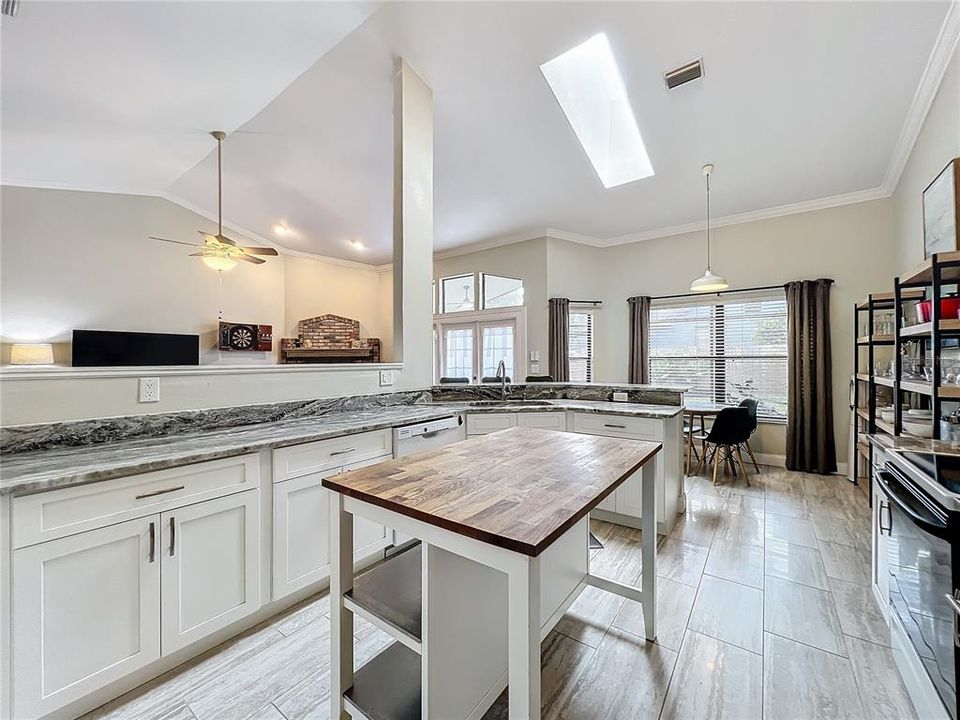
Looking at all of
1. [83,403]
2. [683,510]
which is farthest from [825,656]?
[83,403]

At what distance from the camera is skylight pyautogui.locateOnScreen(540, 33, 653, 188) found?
3125 mm

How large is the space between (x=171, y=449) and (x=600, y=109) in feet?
14.2

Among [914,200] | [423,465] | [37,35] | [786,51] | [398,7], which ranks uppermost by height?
[398,7]

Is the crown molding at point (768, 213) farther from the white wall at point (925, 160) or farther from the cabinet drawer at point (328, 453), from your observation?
the cabinet drawer at point (328, 453)

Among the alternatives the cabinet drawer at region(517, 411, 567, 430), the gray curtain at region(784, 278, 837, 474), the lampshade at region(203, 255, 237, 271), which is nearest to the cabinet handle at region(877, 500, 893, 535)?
the cabinet drawer at region(517, 411, 567, 430)

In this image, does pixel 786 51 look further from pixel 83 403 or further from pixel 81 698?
pixel 81 698

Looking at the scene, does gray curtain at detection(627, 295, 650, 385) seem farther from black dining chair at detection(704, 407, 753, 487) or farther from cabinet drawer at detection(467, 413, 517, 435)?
cabinet drawer at detection(467, 413, 517, 435)

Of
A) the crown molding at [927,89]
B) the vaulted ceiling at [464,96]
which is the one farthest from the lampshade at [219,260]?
the crown molding at [927,89]

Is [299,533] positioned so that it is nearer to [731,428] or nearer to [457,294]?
[731,428]

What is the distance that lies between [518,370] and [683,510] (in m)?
3.13

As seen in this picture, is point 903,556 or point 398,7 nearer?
point 903,556

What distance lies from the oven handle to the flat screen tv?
599cm

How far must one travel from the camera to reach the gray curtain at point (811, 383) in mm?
4184

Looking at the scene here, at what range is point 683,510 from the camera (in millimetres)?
3162
